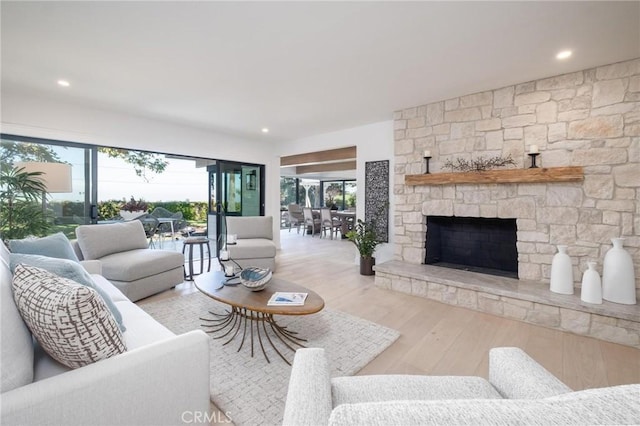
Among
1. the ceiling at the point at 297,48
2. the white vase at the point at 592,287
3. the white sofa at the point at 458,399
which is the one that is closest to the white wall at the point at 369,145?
the ceiling at the point at 297,48

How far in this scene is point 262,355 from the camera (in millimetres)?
2082

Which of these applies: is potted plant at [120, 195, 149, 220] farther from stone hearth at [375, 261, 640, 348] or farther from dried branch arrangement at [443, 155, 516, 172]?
dried branch arrangement at [443, 155, 516, 172]

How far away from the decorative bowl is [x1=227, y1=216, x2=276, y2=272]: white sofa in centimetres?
169

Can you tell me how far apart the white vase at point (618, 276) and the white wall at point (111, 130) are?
566 centimetres

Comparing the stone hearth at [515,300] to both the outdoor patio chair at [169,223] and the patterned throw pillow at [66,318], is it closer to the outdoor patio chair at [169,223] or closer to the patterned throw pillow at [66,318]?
the patterned throw pillow at [66,318]

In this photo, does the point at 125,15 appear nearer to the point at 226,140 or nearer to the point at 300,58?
the point at 300,58

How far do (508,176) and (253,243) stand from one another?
354cm

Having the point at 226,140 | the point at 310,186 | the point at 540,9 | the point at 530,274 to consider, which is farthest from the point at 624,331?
the point at 310,186

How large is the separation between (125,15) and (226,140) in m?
3.58

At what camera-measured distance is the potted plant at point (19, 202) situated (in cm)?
310

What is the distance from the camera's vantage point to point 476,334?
8.05 ft

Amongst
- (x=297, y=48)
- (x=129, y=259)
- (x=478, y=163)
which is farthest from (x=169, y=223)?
(x=478, y=163)

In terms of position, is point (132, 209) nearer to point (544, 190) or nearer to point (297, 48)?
point (297, 48)

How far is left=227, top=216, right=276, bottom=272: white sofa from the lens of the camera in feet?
13.5
